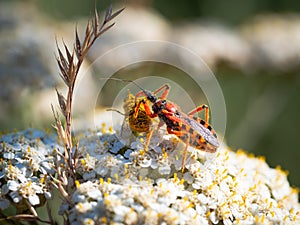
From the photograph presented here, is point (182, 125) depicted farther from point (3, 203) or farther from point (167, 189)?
point (3, 203)

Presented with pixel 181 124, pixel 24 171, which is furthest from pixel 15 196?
pixel 181 124

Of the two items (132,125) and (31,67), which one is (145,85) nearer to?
(132,125)

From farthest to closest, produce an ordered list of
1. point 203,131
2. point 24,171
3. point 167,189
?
point 203,131 < point 24,171 < point 167,189

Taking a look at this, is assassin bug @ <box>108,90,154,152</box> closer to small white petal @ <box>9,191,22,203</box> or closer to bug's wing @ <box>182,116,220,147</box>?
bug's wing @ <box>182,116,220,147</box>

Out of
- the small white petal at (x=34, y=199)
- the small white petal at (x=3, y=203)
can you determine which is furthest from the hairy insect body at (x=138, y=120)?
Answer: the small white petal at (x=3, y=203)

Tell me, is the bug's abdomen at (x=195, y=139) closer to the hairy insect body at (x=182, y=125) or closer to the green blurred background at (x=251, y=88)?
the hairy insect body at (x=182, y=125)

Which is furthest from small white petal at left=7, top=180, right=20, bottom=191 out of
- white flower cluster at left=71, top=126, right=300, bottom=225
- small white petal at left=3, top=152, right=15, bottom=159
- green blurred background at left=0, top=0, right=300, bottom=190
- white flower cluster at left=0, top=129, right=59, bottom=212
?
green blurred background at left=0, top=0, right=300, bottom=190
